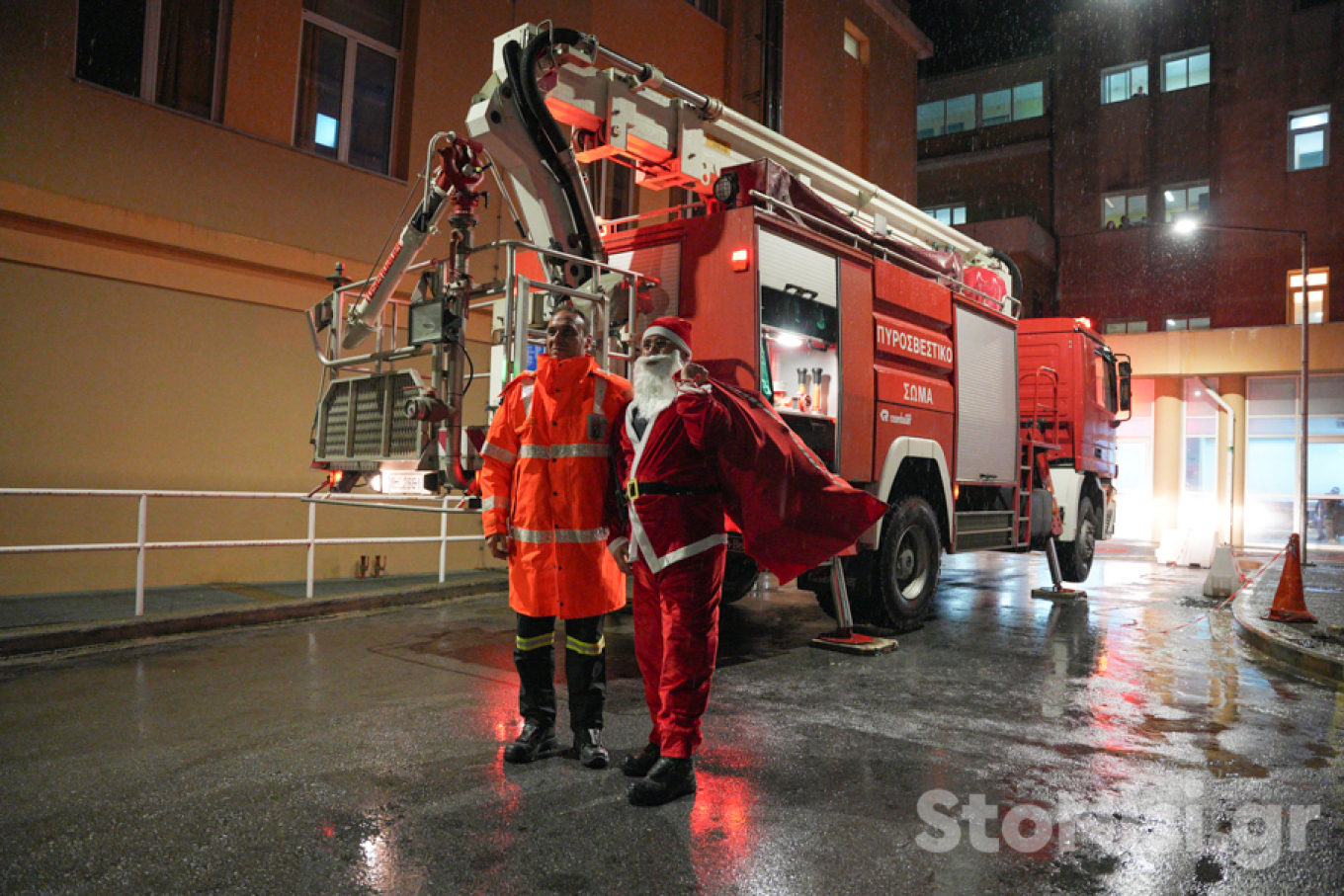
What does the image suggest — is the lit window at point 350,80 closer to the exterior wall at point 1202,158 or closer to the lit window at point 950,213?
the exterior wall at point 1202,158

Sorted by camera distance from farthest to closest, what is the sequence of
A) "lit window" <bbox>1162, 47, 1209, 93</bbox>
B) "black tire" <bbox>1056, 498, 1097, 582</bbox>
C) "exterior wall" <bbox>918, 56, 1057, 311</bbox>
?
"exterior wall" <bbox>918, 56, 1057, 311</bbox>, "lit window" <bbox>1162, 47, 1209, 93</bbox>, "black tire" <bbox>1056, 498, 1097, 582</bbox>

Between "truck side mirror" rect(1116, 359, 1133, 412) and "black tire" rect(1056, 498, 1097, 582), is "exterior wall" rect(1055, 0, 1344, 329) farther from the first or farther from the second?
"black tire" rect(1056, 498, 1097, 582)

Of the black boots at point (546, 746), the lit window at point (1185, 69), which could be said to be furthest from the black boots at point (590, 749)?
the lit window at point (1185, 69)

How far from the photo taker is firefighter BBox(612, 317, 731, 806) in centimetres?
356

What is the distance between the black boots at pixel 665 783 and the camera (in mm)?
3445

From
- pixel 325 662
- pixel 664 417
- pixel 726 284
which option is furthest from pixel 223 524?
pixel 664 417

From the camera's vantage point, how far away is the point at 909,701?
207 inches

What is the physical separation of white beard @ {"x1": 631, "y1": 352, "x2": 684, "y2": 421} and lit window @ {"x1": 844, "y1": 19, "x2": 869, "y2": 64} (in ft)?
55.8

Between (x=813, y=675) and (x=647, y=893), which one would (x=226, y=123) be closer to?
(x=813, y=675)

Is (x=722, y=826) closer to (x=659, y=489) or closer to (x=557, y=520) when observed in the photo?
(x=659, y=489)

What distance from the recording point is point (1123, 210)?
2706 cm

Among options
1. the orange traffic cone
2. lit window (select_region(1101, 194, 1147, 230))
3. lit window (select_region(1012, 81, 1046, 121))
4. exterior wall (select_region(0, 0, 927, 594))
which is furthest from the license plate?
lit window (select_region(1012, 81, 1046, 121))

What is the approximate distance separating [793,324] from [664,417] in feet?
9.76

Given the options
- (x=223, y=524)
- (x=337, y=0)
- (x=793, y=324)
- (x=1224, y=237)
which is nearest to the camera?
(x=793, y=324)
